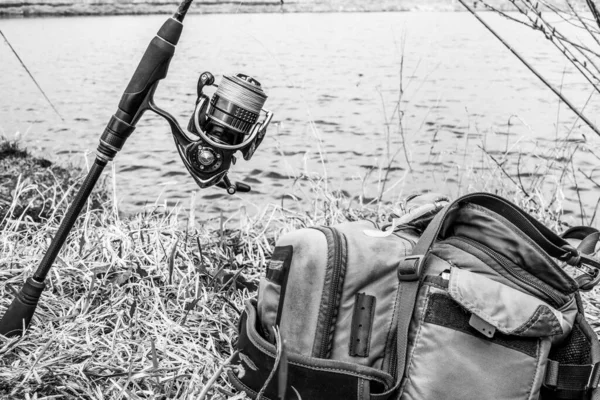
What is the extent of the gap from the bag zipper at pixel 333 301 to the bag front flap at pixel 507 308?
314 millimetres

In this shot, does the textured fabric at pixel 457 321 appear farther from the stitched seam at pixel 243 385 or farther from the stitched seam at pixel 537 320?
the stitched seam at pixel 243 385

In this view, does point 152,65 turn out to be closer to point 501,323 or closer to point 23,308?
point 23,308

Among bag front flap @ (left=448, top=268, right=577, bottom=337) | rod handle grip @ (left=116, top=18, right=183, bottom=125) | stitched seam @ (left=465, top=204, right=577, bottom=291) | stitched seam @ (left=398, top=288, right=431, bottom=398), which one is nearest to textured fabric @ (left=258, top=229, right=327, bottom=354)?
stitched seam @ (left=398, top=288, right=431, bottom=398)

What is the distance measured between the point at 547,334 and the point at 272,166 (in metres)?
5.74

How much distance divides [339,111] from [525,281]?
330 inches

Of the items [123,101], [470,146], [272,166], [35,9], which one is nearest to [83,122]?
[272,166]

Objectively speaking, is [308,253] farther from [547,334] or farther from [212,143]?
[547,334]

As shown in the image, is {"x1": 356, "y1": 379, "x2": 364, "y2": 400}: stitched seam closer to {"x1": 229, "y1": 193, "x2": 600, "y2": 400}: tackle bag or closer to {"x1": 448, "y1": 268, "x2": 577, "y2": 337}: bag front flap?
{"x1": 229, "y1": 193, "x2": 600, "y2": 400}: tackle bag

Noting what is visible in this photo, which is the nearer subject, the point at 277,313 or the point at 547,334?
the point at 547,334

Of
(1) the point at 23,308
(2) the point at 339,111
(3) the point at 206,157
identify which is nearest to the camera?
(3) the point at 206,157

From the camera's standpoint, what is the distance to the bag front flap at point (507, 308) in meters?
1.63

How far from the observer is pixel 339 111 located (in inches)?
392

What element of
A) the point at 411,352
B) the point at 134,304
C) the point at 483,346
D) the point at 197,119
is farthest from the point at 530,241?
the point at 134,304

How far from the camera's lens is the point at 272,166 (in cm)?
726
